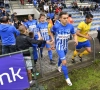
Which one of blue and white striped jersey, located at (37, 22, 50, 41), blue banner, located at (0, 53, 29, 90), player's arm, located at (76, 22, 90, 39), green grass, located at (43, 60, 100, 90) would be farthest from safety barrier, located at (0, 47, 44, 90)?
blue and white striped jersey, located at (37, 22, 50, 41)

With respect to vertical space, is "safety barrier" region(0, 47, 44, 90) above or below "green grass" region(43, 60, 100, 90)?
above

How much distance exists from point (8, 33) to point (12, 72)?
2.31 metres

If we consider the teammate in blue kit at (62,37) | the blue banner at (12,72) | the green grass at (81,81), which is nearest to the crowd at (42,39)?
the teammate in blue kit at (62,37)

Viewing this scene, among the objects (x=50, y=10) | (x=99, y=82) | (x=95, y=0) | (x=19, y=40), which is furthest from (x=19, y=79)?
(x=95, y=0)

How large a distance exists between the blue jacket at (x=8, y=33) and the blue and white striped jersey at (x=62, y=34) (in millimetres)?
1246

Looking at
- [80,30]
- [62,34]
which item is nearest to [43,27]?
[80,30]

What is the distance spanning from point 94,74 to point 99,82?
595 millimetres

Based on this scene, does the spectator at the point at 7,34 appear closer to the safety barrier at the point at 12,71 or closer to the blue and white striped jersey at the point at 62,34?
the blue and white striped jersey at the point at 62,34

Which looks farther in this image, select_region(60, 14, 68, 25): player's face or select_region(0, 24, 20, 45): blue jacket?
select_region(0, 24, 20, 45): blue jacket

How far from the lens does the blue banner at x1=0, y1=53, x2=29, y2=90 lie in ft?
13.7

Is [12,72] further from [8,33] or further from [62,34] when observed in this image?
[8,33]

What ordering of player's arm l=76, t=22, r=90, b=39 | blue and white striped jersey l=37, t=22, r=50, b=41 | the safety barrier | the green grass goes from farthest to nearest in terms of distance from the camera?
blue and white striped jersey l=37, t=22, r=50, b=41
player's arm l=76, t=22, r=90, b=39
the green grass
the safety barrier

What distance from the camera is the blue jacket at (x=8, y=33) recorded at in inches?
243

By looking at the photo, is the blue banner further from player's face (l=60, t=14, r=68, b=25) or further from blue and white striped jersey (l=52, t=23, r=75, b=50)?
player's face (l=60, t=14, r=68, b=25)
